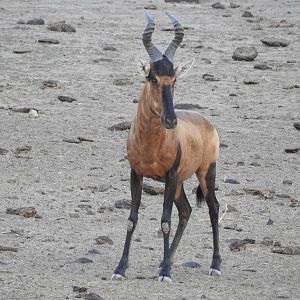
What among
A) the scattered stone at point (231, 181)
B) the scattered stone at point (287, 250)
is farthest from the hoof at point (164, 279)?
the scattered stone at point (231, 181)

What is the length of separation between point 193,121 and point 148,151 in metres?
0.87

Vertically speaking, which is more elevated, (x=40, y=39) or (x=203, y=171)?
(x=203, y=171)

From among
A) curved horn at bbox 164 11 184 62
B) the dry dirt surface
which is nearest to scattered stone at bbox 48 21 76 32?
the dry dirt surface

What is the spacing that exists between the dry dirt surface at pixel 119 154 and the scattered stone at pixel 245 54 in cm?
15

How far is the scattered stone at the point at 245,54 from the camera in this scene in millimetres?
22328

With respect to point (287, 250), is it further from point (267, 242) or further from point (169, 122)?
point (169, 122)

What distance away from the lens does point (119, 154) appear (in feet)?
52.2

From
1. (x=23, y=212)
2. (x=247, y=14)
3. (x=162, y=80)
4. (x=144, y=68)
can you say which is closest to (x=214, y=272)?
(x=162, y=80)

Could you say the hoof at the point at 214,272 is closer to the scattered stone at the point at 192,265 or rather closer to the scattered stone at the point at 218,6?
the scattered stone at the point at 192,265

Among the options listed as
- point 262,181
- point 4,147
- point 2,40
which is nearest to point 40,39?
point 2,40

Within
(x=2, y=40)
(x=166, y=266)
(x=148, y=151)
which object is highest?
(x=148, y=151)

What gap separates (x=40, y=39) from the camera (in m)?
23.1

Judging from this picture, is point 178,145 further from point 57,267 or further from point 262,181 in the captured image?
point 262,181

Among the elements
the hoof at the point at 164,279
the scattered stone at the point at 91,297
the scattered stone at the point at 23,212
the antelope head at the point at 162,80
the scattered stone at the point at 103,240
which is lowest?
the scattered stone at the point at 23,212
